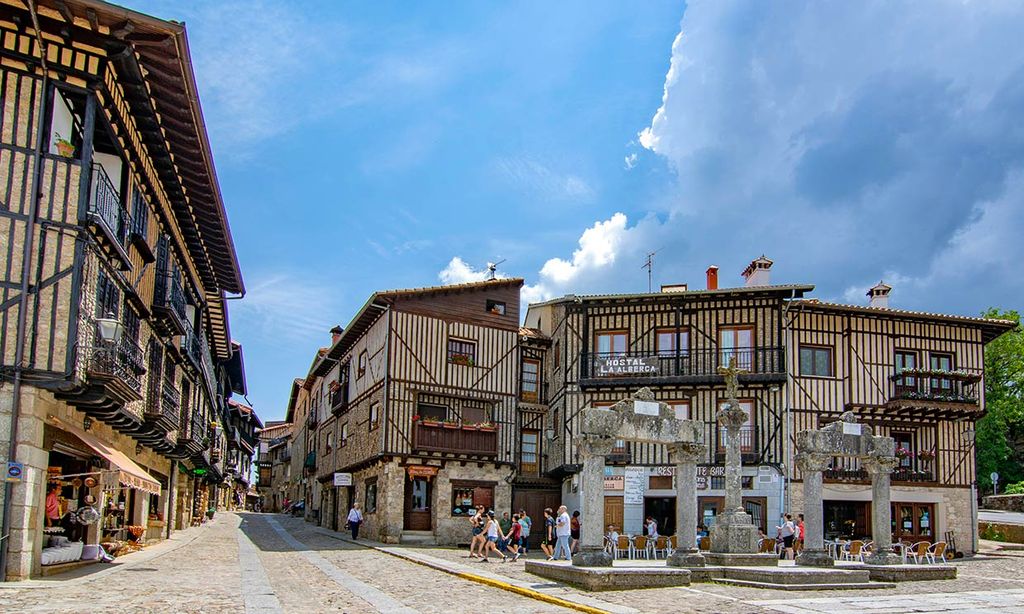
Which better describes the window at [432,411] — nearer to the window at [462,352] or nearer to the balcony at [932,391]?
the window at [462,352]

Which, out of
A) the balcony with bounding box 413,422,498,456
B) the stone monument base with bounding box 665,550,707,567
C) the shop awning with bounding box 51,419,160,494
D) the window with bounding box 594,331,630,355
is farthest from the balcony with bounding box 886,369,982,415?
the shop awning with bounding box 51,419,160,494

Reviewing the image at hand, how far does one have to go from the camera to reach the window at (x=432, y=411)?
1168 inches

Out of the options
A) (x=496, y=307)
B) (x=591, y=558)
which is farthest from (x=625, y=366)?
(x=591, y=558)

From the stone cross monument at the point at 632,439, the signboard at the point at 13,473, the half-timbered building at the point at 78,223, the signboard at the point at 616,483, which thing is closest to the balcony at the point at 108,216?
the half-timbered building at the point at 78,223

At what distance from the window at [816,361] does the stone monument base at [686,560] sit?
12899mm

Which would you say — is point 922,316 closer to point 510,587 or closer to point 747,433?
point 747,433

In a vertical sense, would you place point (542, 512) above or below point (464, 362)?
below

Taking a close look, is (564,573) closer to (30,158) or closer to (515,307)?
(30,158)

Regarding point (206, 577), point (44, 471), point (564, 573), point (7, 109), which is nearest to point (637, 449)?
point (564, 573)

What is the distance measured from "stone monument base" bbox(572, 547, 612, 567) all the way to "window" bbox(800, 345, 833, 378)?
15455 mm

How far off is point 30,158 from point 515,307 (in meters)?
19.6

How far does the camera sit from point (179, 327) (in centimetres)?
2275

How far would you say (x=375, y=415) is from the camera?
3030 cm

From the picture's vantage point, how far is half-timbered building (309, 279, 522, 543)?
28781mm
